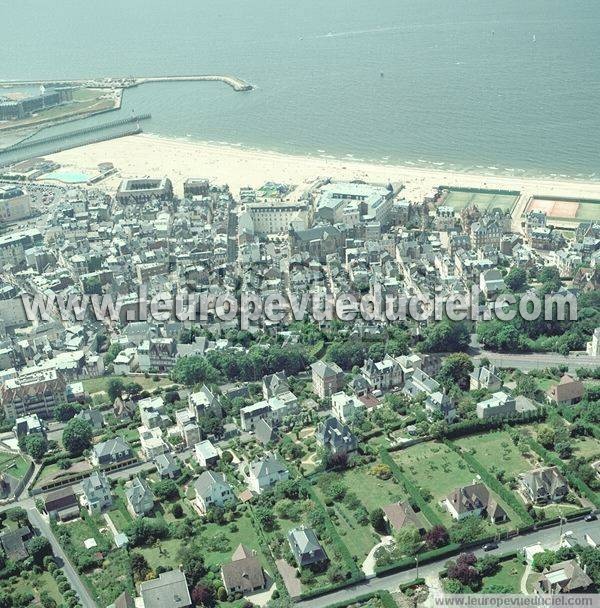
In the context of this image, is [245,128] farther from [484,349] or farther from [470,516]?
[470,516]

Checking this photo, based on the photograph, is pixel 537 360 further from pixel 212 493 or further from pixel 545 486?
pixel 212 493

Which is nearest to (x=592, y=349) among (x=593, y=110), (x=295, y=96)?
(x=593, y=110)

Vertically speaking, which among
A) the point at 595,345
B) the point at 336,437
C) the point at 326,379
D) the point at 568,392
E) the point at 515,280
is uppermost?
the point at 515,280

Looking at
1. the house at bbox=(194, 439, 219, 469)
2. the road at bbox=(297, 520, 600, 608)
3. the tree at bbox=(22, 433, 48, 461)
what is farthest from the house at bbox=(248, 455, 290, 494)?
the tree at bbox=(22, 433, 48, 461)

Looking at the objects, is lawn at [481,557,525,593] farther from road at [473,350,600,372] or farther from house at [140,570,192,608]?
road at [473,350,600,372]

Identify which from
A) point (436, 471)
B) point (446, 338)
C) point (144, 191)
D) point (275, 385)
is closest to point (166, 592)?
point (436, 471)

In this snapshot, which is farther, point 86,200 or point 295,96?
point 295,96
